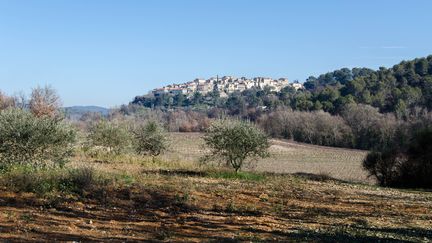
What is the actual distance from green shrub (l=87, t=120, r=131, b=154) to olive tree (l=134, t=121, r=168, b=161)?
1.00 m

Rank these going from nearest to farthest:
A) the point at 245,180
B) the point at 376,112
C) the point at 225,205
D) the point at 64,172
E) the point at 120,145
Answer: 1. the point at 225,205
2. the point at 64,172
3. the point at 245,180
4. the point at 120,145
5. the point at 376,112

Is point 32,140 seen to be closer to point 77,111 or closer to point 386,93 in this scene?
point 386,93

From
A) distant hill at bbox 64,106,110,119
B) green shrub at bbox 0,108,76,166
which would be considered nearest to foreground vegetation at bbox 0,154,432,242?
green shrub at bbox 0,108,76,166

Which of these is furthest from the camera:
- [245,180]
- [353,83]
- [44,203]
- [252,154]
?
[353,83]

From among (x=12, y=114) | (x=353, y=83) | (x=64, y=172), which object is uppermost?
(x=353, y=83)

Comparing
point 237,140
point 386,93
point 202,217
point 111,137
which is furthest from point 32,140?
point 386,93

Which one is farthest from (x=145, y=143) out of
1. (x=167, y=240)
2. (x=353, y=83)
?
(x=353, y=83)

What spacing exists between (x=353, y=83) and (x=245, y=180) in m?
95.4

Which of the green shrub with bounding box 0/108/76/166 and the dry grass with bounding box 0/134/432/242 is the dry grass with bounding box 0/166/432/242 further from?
the green shrub with bounding box 0/108/76/166

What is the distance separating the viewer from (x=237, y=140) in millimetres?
26578

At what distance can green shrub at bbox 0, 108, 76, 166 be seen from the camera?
18812 mm

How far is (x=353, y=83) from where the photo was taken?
113 meters

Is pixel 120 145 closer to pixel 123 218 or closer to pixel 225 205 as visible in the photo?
pixel 225 205

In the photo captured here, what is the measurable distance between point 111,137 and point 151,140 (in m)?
2.85
